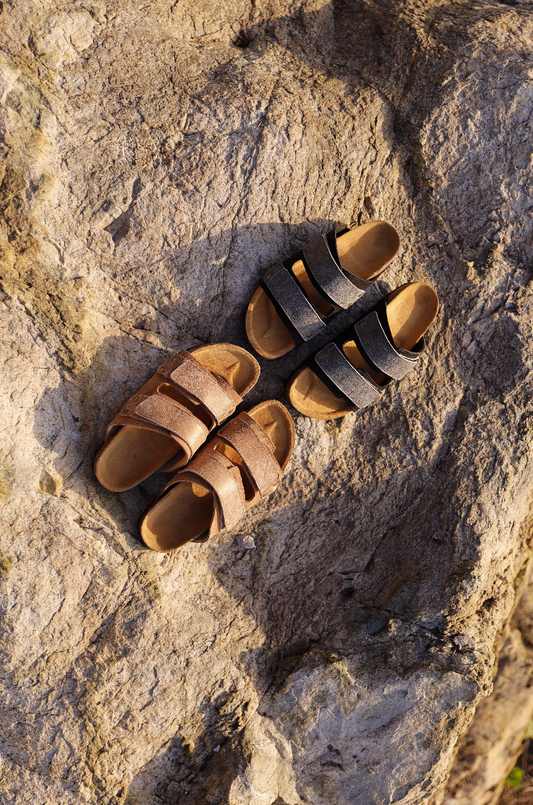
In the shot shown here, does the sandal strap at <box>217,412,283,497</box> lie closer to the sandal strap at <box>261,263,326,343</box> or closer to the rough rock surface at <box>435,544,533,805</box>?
the sandal strap at <box>261,263,326,343</box>

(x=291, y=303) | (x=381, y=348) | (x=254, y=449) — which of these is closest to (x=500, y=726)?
(x=254, y=449)

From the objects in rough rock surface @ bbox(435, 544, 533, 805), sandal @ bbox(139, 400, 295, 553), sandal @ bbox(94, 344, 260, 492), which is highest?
sandal @ bbox(94, 344, 260, 492)

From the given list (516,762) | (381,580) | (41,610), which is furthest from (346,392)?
(516,762)

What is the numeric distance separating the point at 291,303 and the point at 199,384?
888mm

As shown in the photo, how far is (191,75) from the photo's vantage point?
152 inches

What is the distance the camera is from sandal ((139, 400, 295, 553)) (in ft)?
11.9

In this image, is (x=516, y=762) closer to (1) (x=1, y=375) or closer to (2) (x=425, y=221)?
(2) (x=425, y=221)

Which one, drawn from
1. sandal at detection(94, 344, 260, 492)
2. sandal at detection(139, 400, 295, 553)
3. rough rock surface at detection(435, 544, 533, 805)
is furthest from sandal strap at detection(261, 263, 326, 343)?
rough rock surface at detection(435, 544, 533, 805)

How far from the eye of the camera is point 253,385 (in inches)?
157

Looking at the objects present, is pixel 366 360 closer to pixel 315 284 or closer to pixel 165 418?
pixel 315 284

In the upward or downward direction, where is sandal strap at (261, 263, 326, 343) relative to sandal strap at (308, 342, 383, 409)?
upward

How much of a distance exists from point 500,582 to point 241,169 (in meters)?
3.58

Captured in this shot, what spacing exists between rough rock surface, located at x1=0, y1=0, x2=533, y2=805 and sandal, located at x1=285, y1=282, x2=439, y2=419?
0.60ft

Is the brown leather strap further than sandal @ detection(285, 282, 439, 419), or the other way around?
sandal @ detection(285, 282, 439, 419)
